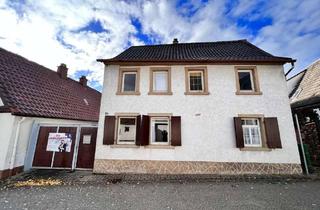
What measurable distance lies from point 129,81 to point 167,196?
244 inches

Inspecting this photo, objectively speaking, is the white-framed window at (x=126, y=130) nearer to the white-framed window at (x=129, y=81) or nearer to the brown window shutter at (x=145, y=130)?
the brown window shutter at (x=145, y=130)

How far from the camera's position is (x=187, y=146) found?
7895mm

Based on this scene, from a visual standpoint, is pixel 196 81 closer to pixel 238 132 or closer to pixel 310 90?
pixel 238 132

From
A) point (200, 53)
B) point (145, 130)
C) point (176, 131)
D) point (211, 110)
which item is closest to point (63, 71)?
point (145, 130)

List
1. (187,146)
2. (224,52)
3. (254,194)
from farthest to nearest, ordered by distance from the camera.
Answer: (224,52), (187,146), (254,194)

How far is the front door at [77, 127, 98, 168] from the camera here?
8406 mm

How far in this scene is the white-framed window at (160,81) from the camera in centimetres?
881

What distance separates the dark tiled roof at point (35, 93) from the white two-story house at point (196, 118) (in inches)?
146

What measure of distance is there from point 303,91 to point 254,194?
31.6ft

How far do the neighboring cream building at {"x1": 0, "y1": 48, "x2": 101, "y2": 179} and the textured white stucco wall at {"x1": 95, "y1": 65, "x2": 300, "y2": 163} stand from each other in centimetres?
143

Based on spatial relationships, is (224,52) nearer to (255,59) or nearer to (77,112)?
(255,59)

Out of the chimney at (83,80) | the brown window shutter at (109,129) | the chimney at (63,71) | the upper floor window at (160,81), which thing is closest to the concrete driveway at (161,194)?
the brown window shutter at (109,129)

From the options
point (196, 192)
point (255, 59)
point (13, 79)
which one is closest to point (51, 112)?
point (13, 79)

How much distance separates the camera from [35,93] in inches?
376
